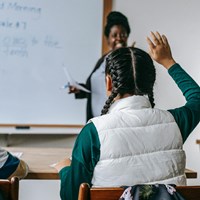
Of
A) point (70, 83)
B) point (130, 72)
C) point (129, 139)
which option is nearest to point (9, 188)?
point (129, 139)

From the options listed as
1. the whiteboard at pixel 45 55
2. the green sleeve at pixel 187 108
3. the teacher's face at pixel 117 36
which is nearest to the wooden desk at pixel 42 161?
the green sleeve at pixel 187 108

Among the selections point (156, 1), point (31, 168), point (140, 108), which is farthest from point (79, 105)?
point (140, 108)

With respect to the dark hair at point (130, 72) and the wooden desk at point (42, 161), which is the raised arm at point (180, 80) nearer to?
the dark hair at point (130, 72)

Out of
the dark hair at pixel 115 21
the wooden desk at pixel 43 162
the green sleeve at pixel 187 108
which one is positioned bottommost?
the wooden desk at pixel 43 162

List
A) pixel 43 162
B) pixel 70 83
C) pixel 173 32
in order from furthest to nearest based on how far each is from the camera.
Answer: pixel 173 32
pixel 70 83
pixel 43 162

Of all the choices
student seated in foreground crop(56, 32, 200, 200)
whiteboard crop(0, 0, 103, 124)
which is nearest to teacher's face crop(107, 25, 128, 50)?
whiteboard crop(0, 0, 103, 124)

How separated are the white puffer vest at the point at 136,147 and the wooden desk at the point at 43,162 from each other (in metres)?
0.37

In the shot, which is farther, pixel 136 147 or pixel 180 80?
pixel 180 80

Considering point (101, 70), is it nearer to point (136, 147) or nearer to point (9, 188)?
point (136, 147)

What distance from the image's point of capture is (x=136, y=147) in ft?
3.69

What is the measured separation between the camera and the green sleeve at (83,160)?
44.6 inches

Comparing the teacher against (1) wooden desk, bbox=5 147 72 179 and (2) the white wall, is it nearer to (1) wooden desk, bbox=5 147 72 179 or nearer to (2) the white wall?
(2) the white wall

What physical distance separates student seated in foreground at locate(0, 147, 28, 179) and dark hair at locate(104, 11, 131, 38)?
1.84m

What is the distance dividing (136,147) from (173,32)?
7.74 feet
